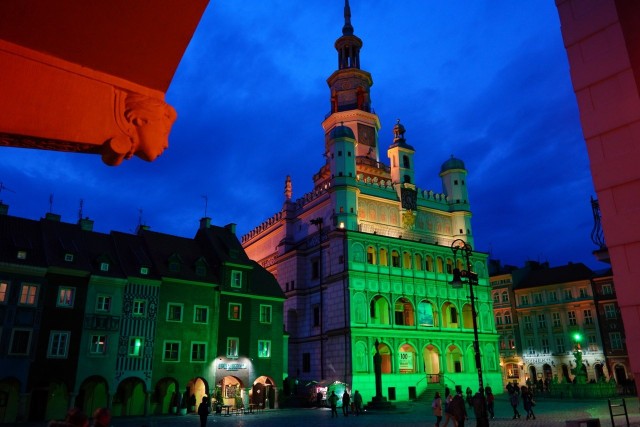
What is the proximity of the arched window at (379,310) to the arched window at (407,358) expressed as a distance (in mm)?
3329

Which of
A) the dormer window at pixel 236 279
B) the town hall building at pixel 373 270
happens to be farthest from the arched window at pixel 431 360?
the dormer window at pixel 236 279

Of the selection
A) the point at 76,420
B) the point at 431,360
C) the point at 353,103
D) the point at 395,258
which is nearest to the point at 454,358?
the point at 431,360

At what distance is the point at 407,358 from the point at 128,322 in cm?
2844

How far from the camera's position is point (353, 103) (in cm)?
6134

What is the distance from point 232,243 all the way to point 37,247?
50.3 feet

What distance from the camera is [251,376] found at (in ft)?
122

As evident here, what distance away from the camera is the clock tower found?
59.9 metres

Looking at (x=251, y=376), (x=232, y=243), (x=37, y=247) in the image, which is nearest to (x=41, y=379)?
(x=37, y=247)

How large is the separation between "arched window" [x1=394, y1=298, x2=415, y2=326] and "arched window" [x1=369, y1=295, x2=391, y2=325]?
3.39 feet

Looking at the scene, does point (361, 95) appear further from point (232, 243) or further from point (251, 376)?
point (251, 376)

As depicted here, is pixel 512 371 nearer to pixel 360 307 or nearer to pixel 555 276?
pixel 555 276

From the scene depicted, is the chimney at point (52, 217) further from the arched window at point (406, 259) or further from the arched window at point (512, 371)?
the arched window at point (512, 371)

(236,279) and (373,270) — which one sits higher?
(373,270)

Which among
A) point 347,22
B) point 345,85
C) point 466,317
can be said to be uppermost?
point 347,22
